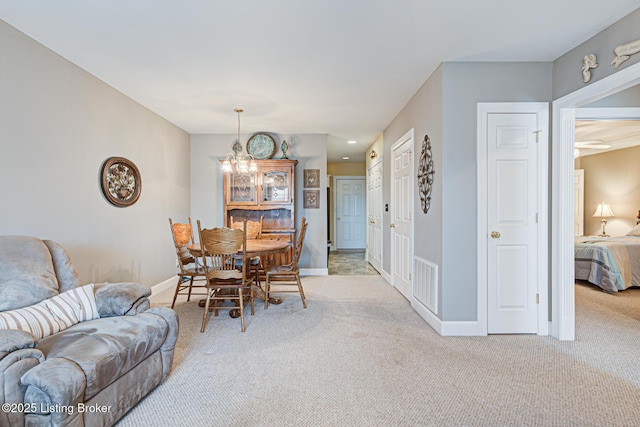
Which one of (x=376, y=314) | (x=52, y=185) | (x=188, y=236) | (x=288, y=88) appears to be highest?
(x=288, y=88)

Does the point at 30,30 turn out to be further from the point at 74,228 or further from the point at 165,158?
the point at 165,158

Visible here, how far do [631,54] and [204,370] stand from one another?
12.2ft

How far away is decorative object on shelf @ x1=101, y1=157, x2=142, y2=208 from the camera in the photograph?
3393 millimetres

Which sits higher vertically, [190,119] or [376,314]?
[190,119]

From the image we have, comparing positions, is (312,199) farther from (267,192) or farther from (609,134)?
(609,134)

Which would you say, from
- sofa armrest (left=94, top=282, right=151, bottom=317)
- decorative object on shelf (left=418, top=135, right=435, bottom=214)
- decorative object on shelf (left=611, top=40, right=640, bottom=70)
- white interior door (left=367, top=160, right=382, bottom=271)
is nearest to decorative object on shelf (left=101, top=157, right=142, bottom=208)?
sofa armrest (left=94, top=282, right=151, bottom=317)

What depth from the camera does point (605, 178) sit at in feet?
22.2

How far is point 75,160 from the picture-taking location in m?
2.97

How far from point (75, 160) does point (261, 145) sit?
2981mm

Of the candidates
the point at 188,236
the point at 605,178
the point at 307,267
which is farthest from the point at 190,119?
the point at 605,178

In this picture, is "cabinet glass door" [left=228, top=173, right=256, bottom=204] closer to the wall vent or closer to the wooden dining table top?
the wooden dining table top

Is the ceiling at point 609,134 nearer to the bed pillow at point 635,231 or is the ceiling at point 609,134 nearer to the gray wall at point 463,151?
the bed pillow at point 635,231

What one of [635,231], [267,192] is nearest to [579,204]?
[635,231]

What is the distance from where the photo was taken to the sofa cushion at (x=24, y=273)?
1.84m
